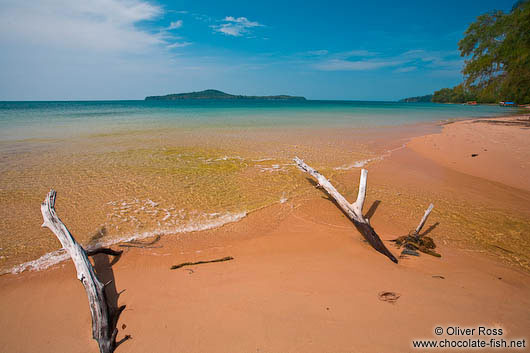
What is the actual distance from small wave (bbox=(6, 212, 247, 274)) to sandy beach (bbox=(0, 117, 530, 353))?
156 millimetres

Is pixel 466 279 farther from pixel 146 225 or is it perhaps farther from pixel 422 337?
pixel 146 225

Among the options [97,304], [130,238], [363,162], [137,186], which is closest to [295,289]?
[97,304]

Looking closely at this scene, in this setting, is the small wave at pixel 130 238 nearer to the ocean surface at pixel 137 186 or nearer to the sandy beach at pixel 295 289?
the ocean surface at pixel 137 186

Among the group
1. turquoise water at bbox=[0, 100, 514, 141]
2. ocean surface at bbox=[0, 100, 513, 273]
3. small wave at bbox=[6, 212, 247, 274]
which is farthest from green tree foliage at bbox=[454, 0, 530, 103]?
small wave at bbox=[6, 212, 247, 274]

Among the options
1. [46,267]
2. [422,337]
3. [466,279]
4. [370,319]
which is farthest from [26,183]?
[466,279]

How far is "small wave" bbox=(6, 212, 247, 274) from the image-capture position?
3.80 metres

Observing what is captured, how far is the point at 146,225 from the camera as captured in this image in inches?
199

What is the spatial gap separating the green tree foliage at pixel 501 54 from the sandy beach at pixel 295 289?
1883 centimetres

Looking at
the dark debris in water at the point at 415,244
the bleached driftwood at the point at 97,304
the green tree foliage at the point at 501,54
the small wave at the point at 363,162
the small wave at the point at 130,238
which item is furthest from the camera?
the green tree foliage at the point at 501,54

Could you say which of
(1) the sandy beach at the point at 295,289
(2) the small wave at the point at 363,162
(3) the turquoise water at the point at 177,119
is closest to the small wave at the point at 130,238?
(1) the sandy beach at the point at 295,289

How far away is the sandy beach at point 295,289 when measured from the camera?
2568mm

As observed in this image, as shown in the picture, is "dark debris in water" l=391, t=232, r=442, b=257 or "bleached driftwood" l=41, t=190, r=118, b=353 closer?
"bleached driftwood" l=41, t=190, r=118, b=353

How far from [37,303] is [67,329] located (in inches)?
31.6

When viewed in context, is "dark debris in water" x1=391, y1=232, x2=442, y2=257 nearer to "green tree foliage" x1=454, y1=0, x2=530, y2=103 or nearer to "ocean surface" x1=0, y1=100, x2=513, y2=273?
"ocean surface" x1=0, y1=100, x2=513, y2=273
